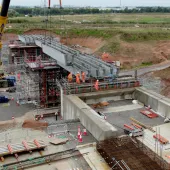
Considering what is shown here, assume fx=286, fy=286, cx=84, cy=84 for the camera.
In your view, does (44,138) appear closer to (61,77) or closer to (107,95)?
(107,95)

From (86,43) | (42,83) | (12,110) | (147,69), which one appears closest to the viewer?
(42,83)

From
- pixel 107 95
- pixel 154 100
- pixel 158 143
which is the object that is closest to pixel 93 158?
pixel 158 143

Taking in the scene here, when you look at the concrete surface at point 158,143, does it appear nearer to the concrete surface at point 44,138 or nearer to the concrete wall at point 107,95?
the concrete surface at point 44,138

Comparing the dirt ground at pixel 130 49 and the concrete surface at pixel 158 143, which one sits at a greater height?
the dirt ground at pixel 130 49

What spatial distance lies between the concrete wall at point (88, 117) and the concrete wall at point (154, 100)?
5853mm

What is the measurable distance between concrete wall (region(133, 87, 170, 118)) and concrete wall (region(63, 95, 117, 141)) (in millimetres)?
5853

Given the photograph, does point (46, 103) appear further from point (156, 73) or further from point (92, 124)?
point (156, 73)

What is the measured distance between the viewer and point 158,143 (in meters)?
18.0

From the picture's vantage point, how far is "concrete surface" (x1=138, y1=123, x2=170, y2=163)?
16.8m

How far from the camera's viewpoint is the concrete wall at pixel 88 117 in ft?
56.5

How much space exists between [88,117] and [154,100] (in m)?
7.03

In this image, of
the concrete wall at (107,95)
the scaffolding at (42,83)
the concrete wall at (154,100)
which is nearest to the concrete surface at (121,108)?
the concrete wall at (154,100)

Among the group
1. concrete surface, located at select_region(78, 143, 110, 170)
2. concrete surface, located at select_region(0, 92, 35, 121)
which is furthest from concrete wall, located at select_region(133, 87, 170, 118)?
concrete surface, located at select_region(0, 92, 35, 121)

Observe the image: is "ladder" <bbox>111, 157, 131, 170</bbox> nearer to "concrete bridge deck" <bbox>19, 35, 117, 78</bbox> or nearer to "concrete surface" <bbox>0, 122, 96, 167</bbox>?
"concrete surface" <bbox>0, 122, 96, 167</bbox>
